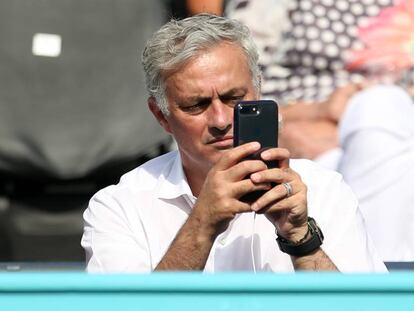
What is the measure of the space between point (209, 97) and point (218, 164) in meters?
0.26

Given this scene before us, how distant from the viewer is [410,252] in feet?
10.8

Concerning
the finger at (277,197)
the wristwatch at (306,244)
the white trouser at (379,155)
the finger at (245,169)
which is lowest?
the white trouser at (379,155)

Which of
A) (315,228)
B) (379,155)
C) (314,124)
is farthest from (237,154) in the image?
(314,124)

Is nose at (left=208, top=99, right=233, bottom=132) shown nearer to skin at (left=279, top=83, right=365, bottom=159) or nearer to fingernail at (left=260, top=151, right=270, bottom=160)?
fingernail at (left=260, top=151, right=270, bottom=160)

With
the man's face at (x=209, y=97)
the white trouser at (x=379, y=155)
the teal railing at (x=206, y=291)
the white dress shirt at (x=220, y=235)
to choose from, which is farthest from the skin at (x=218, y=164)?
the white trouser at (x=379, y=155)

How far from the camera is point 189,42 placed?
2.16m

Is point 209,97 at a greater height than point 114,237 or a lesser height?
greater

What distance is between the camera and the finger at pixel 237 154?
1.88m

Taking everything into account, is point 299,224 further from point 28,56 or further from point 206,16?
point 28,56

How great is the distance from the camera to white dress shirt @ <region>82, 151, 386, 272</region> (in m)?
2.11

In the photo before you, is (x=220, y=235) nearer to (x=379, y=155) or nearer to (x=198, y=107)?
(x=198, y=107)

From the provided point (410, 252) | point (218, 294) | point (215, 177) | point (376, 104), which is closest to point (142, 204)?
point (215, 177)

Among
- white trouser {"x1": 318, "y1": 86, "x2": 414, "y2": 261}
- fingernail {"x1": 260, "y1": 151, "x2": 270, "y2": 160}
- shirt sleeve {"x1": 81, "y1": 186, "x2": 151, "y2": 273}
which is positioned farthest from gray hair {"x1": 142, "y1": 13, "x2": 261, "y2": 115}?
white trouser {"x1": 318, "y1": 86, "x2": 414, "y2": 261}

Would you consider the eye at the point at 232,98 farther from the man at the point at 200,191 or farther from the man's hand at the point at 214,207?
the man's hand at the point at 214,207
